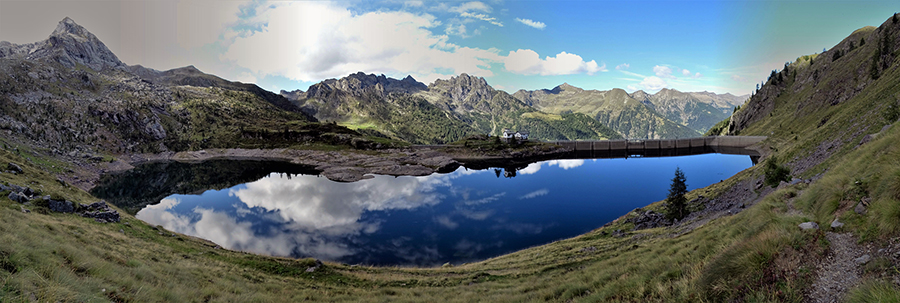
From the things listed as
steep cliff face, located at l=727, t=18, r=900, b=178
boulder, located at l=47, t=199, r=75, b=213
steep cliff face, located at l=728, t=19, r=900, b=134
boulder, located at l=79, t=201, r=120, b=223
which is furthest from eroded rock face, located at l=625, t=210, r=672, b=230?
steep cliff face, located at l=728, t=19, r=900, b=134

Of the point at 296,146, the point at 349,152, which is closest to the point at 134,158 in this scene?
the point at 296,146

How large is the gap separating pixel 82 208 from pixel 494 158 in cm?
12253

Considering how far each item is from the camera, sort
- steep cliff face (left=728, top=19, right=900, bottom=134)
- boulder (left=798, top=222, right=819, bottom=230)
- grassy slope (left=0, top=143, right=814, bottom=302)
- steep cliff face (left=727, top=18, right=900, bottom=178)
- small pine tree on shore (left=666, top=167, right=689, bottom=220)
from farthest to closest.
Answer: steep cliff face (left=728, top=19, right=900, bottom=134) → small pine tree on shore (left=666, top=167, right=689, bottom=220) → steep cliff face (left=727, top=18, right=900, bottom=178) → grassy slope (left=0, top=143, right=814, bottom=302) → boulder (left=798, top=222, right=819, bottom=230)

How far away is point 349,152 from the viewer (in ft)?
458

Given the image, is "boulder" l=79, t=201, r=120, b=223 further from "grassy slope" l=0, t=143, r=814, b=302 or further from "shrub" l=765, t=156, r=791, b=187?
"shrub" l=765, t=156, r=791, b=187

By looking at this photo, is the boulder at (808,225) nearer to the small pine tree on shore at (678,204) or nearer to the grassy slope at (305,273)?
the grassy slope at (305,273)

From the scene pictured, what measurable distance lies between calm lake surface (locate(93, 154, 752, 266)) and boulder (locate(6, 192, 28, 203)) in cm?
1817

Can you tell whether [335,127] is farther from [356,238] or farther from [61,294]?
[61,294]

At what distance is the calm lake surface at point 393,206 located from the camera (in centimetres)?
4219

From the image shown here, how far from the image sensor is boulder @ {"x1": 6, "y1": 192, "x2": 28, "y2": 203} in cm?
2480

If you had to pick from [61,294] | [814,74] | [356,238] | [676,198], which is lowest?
[356,238]

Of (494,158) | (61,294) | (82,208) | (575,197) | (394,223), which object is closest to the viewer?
(61,294)

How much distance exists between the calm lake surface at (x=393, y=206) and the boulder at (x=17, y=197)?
18174 mm

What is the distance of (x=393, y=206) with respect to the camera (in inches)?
2431
